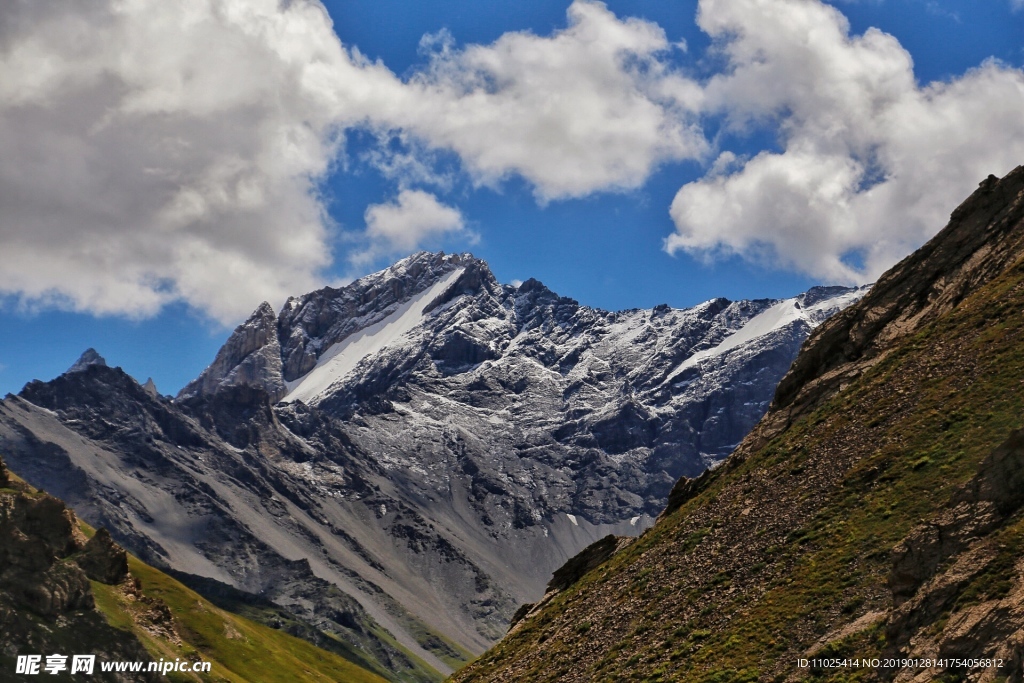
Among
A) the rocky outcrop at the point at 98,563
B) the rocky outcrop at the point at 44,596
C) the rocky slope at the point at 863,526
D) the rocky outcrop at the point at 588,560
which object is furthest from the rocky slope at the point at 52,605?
the rocky slope at the point at 863,526

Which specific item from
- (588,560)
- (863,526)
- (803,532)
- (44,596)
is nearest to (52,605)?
(44,596)

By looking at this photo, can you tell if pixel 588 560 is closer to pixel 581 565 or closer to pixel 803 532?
pixel 581 565

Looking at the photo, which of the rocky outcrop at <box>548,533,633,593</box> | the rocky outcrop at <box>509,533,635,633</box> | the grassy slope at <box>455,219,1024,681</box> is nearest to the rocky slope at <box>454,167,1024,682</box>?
the grassy slope at <box>455,219,1024,681</box>

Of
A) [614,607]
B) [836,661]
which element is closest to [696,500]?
[614,607]

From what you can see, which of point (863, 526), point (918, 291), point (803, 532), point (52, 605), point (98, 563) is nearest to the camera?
point (863, 526)

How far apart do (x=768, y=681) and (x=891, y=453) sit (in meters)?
19.3

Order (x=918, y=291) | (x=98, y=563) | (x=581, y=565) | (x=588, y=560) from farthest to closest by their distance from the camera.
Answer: (x=98, y=563), (x=581, y=565), (x=588, y=560), (x=918, y=291)

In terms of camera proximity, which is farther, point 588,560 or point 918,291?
point 588,560

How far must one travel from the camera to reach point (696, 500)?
76.6 meters

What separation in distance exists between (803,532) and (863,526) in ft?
14.7

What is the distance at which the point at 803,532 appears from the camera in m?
58.8

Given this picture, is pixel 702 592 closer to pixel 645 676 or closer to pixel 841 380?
pixel 645 676

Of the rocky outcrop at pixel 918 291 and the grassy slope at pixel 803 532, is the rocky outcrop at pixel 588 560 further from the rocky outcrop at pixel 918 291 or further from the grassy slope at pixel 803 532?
the rocky outcrop at pixel 918 291

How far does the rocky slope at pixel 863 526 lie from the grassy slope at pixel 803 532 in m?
0.14
